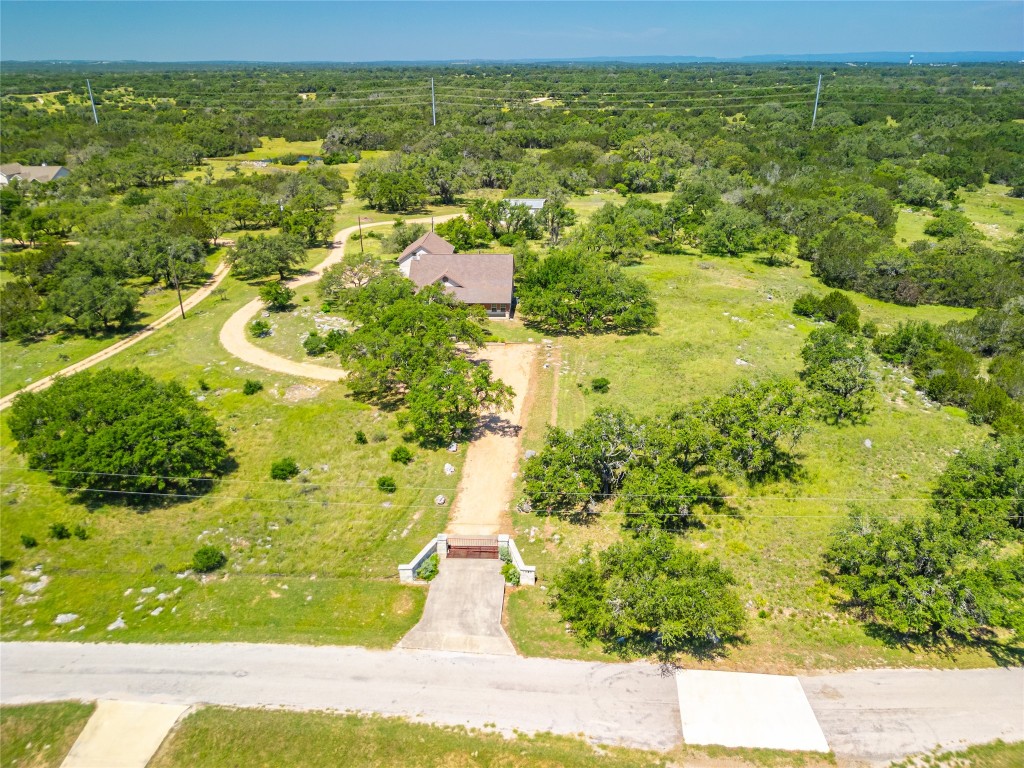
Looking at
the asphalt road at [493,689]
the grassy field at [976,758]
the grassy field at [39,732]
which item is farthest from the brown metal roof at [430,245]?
the grassy field at [976,758]

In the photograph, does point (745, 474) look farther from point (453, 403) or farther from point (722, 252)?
point (722, 252)

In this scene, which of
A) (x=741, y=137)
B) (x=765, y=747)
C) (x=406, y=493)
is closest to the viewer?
(x=765, y=747)

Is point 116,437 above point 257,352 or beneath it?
above

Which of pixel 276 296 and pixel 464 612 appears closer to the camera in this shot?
pixel 464 612

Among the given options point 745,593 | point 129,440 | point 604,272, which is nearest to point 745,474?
point 745,593

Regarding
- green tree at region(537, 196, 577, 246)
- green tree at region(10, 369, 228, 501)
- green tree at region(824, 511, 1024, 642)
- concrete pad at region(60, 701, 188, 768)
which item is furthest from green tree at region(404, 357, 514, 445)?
green tree at region(537, 196, 577, 246)

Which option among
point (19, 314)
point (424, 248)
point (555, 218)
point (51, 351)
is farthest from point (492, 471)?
point (555, 218)

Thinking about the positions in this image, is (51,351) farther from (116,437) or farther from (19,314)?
(116,437)
